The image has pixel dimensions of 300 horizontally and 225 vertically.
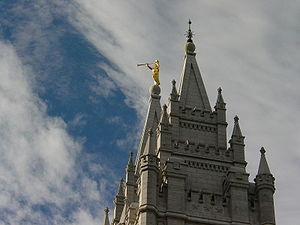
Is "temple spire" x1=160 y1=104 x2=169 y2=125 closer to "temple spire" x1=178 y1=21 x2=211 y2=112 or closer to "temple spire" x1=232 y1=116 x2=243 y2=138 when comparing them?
"temple spire" x1=178 y1=21 x2=211 y2=112

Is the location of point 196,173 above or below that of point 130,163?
below

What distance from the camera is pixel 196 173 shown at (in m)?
47.8

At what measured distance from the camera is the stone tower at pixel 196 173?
44.8m

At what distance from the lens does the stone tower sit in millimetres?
44781

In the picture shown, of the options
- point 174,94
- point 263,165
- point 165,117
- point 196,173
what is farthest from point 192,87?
point 263,165

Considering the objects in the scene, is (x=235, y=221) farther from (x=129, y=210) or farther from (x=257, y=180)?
(x=129, y=210)

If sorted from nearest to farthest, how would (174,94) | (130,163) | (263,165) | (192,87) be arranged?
(263,165) < (174,94) < (192,87) < (130,163)

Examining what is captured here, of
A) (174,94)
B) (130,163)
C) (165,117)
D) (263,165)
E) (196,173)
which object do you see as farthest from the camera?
(130,163)

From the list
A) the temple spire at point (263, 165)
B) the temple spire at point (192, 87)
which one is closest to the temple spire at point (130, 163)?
the temple spire at point (192, 87)

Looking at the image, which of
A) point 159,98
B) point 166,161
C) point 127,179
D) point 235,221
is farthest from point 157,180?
point 159,98

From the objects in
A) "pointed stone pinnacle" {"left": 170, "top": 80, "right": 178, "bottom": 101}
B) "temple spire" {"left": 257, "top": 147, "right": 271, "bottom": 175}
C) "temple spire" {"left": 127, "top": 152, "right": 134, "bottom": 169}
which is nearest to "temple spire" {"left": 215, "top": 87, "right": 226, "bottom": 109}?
"pointed stone pinnacle" {"left": 170, "top": 80, "right": 178, "bottom": 101}

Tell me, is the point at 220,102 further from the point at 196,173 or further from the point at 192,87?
the point at 196,173

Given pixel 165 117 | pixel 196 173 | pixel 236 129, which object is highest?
pixel 165 117

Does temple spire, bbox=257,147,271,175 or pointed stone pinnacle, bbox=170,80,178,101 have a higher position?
pointed stone pinnacle, bbox=170,80,178,101
